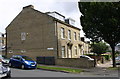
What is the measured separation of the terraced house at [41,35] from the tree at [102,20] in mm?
5749

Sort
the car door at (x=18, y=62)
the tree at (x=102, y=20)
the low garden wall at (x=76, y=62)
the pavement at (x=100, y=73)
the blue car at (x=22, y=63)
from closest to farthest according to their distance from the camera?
the pavement at (x=100, y=73) → the blue car at (x=22, y=63) → the tree at (x=102, y=20) → the car door at (x=18, y=62) → the low garden wall at (x=76, y=62)

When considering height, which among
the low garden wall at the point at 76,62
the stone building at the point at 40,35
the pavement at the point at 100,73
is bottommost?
the pavement at the point at 100,73

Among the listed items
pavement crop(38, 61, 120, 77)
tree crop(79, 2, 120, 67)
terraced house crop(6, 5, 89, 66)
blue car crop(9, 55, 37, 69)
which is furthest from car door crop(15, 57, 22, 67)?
tree crop(79, 2, 120, 67)

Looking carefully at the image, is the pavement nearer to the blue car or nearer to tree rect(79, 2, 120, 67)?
tree rect(79, 2, 120, 67)

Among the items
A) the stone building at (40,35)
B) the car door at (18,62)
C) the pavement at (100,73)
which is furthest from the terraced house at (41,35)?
the pavement at (100,73)

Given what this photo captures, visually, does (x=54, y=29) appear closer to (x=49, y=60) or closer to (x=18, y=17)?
(x=49, y=60)

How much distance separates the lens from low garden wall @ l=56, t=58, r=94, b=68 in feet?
68.5

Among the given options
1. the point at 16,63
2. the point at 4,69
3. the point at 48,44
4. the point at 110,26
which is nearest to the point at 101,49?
the point at 48,44

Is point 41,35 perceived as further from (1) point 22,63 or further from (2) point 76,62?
(1) point 22,63

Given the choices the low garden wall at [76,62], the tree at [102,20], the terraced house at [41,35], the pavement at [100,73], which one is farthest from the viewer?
the terraced house at [41,35]

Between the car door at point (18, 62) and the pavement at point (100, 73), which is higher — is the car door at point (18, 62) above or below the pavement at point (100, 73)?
above

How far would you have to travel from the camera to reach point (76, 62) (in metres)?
21.9

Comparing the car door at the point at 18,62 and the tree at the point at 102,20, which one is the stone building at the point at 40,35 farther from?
the car door at the point at 18,62

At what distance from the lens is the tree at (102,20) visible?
717 inches
